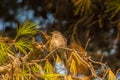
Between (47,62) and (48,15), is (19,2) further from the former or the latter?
(47,62)

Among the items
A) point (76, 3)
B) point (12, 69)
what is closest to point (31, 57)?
point (12, 69)

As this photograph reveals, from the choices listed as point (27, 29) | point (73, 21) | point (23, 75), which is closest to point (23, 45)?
point (27, 29)

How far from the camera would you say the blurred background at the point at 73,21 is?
8.65ft

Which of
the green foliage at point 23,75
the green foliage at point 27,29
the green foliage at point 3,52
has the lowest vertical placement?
the green foliage at point 23,75

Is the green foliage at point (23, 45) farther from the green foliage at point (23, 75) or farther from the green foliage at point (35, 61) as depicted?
the green foliage at point (23, 75)

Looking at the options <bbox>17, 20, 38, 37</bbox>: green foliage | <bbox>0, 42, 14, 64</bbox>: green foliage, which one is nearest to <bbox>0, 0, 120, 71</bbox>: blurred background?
<bbox>17, 20, 38, 37</bbox>: green foliage

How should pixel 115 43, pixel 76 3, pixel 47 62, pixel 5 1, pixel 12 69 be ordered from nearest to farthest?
Result: 1. pixel 12 69
2. pixel 47 62
3. pixel 76 3
4. pixel 115 43
5. pixel 5 1

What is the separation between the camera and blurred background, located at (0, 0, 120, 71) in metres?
2.64

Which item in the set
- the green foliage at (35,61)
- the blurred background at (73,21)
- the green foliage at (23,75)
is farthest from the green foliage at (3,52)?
the blurred background at (73,21)

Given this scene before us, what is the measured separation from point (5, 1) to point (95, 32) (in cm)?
63

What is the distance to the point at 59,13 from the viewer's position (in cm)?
285

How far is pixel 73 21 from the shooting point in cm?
283

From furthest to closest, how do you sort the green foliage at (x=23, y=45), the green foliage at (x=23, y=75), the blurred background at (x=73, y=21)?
the blurred background at (x=73, y=21) → the green foliage at (x=23, y=45) → the green foliage at (x=23, y=75)

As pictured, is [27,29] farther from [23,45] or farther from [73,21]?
[73,21]
